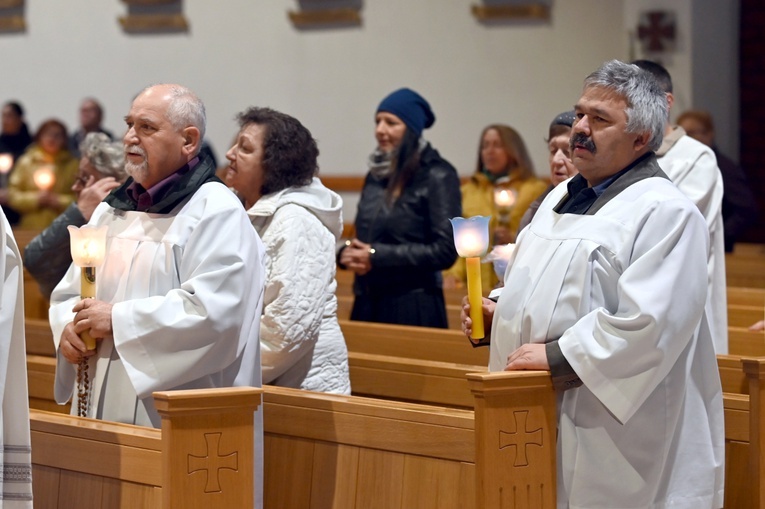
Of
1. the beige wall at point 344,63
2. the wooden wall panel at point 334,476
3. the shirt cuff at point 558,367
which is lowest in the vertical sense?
the wooden wall panel at point 334,476

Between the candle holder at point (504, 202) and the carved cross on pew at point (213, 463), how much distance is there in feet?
11.1

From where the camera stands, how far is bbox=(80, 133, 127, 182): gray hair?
481 cm

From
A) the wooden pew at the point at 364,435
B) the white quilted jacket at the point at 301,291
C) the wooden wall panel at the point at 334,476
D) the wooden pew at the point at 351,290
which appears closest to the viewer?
the wooden pew at the point at 364,435

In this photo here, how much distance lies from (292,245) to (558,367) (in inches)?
48.1

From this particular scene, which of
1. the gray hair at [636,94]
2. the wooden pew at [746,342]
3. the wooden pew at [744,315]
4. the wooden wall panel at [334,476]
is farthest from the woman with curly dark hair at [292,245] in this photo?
the wooden pew at [744,315]

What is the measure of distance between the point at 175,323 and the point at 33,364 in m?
1.51

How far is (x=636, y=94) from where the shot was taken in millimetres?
3246

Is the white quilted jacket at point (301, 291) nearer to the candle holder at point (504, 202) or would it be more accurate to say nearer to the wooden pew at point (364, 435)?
the wooden pew at point (364, 435)

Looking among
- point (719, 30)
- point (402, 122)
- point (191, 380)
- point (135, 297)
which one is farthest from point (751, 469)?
point (719, 30)

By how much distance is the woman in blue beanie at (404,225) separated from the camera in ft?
16.8

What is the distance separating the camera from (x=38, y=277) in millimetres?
4770

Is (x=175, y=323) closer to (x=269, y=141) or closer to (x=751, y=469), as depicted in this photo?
(x=269, y=141)

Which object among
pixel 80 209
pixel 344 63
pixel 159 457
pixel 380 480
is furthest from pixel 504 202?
pixel 344 63

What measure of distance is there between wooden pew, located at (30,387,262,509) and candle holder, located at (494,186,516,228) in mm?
3227
